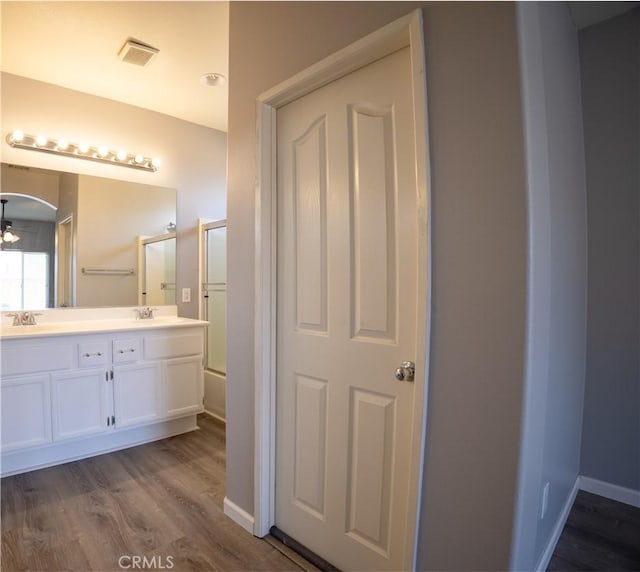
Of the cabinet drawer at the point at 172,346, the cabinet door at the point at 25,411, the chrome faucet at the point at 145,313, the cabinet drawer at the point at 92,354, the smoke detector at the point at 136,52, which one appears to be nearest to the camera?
the cabinet door at the point at 25,411

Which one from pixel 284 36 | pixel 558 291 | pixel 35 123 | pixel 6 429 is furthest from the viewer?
pixel 35 123

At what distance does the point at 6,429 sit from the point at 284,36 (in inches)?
101

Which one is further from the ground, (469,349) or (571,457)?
(469,349)

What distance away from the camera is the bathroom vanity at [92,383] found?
2.32 m

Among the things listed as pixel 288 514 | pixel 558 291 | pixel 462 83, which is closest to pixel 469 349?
pixel 558 291

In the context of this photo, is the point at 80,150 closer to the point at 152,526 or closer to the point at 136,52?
the point at 136,52

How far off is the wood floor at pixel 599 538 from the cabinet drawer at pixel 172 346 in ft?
8.14

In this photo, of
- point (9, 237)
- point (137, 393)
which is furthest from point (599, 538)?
point (9, 237)

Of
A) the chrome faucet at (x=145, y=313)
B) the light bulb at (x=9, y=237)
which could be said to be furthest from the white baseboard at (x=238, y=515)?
the light bulb at (x=9, y=237)

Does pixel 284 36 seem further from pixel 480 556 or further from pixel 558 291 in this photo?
pixel 480 556

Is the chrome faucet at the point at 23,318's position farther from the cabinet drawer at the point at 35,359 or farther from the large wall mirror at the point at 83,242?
the cabinet drawer at the point at 35,359

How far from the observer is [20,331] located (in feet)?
8.12

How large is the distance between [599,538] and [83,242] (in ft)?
11.8

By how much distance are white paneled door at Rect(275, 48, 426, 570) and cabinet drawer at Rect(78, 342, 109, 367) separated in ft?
4.81
